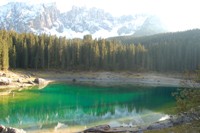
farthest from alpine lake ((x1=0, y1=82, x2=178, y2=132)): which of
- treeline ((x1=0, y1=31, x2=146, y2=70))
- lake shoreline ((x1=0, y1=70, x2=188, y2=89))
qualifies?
treeline ((x1=0, y1=31, x2=146, y2=70))

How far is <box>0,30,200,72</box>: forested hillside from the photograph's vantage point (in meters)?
152

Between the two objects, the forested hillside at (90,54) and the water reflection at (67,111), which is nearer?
the water reflection at (67,111)

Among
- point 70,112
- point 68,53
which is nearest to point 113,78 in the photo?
point 68,53

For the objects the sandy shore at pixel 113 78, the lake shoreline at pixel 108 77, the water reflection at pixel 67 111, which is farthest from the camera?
the sandy shore at pixel 113 78

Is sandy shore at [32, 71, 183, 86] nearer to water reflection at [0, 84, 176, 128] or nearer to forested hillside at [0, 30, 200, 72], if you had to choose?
forested hillside at [0, 30, 200, 72]

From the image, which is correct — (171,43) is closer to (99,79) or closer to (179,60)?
(179,60)

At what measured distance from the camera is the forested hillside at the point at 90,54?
152m

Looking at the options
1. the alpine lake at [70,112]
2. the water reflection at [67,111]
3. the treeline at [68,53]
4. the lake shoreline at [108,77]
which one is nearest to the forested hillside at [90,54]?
the treeline at [68,53]

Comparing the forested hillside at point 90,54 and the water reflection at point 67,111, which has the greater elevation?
the forested hillside at point 90,54

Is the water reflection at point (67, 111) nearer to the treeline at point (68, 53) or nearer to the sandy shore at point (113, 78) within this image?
the sandy shore at point (113, 78)

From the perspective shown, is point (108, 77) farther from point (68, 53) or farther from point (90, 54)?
point (68, 53)

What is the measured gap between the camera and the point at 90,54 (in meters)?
163

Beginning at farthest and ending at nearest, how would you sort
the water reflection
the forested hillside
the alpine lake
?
the forested hillside, the water reflection, the alpine lake

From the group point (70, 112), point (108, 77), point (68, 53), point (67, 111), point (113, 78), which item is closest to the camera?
point (70, 112)
